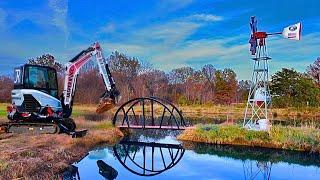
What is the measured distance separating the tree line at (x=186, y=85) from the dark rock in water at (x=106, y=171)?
2916cm

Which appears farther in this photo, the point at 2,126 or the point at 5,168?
the point at 2,126

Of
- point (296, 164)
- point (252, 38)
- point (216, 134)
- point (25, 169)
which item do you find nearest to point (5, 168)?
point (25, 169)

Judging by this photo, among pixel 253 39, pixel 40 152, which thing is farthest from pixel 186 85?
pixel 40 152

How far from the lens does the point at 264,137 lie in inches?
687

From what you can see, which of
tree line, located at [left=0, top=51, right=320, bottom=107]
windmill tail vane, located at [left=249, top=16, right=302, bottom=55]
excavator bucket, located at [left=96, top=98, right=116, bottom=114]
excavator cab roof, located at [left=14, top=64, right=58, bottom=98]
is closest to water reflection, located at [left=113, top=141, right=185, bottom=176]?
excavator bucket, located at [left=96, top=98, right=116, bottom=114]

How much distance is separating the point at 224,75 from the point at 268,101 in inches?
1672

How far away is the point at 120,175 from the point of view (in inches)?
510

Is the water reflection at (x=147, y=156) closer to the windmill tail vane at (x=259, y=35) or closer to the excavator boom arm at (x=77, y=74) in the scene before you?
the excavator boom arm at (x=77, y=74)

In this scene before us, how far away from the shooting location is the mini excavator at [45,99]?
14914 millimetres

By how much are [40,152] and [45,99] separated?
3.23 metres

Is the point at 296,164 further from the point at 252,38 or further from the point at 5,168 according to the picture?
the point at 5,168

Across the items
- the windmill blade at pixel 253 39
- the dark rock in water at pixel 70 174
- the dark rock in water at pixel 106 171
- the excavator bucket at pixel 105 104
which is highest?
the windmill blade at pixel 253 39

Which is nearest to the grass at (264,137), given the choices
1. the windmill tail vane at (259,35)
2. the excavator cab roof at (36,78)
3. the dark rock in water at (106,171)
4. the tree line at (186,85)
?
the windmill tail vane at (259,35)

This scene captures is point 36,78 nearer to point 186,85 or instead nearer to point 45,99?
point 45,99
